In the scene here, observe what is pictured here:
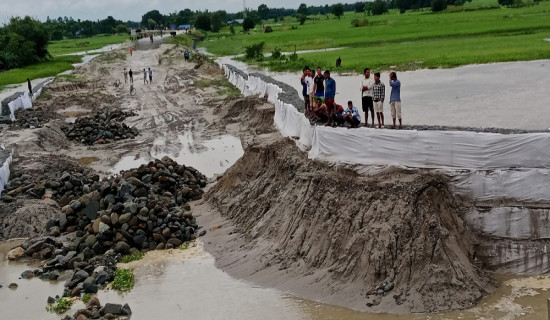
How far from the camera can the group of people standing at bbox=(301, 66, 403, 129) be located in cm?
1580

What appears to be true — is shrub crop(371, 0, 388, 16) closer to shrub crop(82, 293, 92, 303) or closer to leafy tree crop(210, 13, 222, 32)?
leafy tree crop(210, 13, 222, 32)

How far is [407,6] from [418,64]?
407ft

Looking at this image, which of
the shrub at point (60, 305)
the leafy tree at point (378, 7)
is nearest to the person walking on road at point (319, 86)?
the shrub at point (60, 305)

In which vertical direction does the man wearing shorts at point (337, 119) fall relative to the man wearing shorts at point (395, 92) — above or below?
below

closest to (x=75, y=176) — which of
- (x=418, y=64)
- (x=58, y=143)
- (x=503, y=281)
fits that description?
(x=58, y=143)

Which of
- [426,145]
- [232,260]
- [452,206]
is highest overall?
[426,145]

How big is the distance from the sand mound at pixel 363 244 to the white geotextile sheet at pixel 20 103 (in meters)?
22.0

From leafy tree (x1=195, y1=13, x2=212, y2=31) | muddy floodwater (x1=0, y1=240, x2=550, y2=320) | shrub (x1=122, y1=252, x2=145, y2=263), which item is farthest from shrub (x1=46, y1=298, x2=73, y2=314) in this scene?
leafy tree (x1=195, y1=13, x2=212, y2=31)

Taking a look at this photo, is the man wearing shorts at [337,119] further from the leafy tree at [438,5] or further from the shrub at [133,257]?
the leafy tree at [438,5]

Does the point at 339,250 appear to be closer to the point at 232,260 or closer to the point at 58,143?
the point at 232,260

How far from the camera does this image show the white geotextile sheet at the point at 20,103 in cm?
3267

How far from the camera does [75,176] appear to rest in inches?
799

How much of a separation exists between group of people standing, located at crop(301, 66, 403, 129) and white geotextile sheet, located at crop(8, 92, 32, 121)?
Result: 20234mm

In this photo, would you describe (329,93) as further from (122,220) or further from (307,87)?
(122,220)
